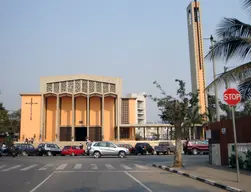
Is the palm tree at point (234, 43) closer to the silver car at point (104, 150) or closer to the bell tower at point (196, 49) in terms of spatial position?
the silver car at point (104, 150)

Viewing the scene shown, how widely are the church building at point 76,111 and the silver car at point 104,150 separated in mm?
23717

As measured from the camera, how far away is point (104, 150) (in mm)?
33688

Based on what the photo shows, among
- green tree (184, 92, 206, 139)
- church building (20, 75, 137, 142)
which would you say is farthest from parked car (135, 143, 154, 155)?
green tree (184, 92, 206, 139)

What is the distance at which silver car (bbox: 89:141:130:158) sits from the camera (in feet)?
110

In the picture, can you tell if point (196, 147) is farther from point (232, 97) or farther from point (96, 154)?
point (232, 97)

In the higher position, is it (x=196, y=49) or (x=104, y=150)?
(x=196, y=49)

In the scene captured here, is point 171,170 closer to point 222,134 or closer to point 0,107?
point 222,134

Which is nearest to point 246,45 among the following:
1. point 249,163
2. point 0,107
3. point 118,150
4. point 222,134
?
point 249,163

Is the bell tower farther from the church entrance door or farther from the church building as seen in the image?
the church entrance door

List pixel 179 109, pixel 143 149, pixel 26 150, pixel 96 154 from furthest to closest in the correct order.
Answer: pixel 143 149, pixel 26 150, pixel 96 154, pixel 179 109

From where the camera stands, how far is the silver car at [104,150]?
33.4 m

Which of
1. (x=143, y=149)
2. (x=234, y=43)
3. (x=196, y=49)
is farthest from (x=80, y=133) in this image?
(x=234, y=43)

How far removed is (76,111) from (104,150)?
27.7 meters

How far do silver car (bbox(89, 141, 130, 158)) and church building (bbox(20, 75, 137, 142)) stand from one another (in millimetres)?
23717
